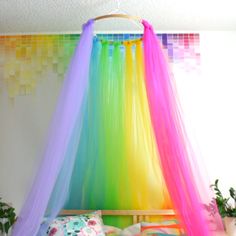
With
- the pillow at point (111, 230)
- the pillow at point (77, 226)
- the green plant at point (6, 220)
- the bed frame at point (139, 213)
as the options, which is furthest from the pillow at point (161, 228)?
the green plant at point (6, 220)

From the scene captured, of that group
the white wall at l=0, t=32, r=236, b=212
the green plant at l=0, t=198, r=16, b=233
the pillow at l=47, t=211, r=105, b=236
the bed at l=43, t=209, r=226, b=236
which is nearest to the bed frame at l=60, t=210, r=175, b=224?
the bed at l=43, t=209, r=226, b=236

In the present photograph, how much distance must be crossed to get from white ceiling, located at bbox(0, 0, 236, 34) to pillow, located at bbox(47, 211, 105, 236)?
190 cm

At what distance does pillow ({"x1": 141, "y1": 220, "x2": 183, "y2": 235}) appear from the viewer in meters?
2.53

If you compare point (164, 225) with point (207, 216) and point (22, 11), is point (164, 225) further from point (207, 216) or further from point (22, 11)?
point (22, 11)

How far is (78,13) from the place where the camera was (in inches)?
111

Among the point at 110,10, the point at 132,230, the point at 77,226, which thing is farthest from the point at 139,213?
the point at 110,10

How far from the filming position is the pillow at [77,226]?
2.36m

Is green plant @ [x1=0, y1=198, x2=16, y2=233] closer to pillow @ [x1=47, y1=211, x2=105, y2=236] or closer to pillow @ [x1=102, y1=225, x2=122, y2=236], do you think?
pillow @ [x1=47, y1=211, x2=105, y2=236]

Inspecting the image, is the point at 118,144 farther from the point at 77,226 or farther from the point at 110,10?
the point at 110,10

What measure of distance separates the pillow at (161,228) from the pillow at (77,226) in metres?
0.39

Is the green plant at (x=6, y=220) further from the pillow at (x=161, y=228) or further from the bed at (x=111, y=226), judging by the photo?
the pillow at (x=161, y=228)

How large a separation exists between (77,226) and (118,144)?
0.80 metres

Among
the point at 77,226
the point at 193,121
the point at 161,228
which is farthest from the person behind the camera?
the point at 193,121

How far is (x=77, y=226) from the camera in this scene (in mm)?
2438
